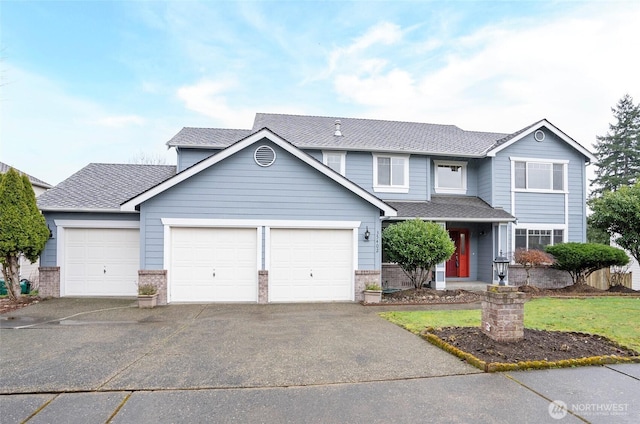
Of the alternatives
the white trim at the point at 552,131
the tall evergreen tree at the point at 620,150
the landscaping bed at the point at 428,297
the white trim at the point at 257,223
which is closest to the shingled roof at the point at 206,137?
the white trim at the point at 257,223

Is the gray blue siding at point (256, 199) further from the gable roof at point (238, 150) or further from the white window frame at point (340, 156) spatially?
the white window frame at point (340, 156)

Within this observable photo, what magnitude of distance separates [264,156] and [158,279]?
4682mm

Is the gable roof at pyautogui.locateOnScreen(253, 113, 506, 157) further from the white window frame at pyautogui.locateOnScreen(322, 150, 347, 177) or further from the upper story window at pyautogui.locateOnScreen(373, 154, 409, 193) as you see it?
the upper story window at pyautogui.locateOnScreen(373, 154, 409, 193)

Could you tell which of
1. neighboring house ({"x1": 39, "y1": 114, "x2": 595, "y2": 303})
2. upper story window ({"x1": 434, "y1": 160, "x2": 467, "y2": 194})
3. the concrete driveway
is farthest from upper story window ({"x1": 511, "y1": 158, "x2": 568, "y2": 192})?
the concrete driveway

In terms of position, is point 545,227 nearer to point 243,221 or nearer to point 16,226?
point 243,221

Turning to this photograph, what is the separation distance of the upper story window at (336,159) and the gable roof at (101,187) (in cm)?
666

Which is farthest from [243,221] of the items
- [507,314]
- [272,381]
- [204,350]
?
[507,314]

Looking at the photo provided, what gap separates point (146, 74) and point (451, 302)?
17.7m

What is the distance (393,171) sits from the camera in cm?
1455

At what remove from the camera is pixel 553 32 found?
11.9 metres

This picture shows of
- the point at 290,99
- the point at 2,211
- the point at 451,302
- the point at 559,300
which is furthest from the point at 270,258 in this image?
the point at 290,99

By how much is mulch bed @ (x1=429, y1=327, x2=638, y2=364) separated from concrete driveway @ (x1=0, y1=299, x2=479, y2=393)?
1.62 feet

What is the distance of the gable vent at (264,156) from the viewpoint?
10.2 meters

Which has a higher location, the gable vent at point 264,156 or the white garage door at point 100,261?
the gable vent at point 264,156
